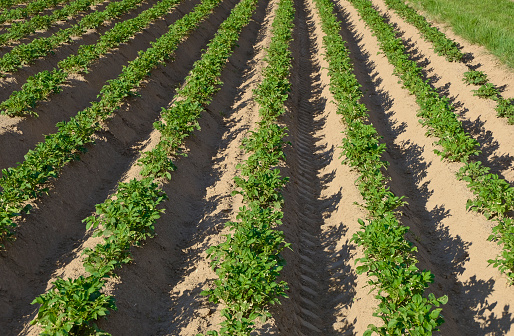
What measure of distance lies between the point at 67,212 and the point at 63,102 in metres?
4.40

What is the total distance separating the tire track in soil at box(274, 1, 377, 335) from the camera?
5.10 metres

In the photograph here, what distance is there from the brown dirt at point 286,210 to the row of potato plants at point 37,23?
229cm

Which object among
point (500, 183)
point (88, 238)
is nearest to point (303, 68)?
point (500, 183)

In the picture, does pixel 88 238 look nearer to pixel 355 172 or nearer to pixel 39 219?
pixel 39 219

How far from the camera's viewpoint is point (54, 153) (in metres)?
7.29

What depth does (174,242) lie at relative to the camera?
6355 millimetres

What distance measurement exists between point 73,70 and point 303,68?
7.73 m

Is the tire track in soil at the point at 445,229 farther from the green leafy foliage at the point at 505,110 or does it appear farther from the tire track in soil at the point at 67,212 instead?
the tire track in soil at the point at 67,212

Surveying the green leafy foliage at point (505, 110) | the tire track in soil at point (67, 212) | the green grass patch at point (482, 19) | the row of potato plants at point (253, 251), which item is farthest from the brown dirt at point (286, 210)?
the green grass patch at point (482, 19)

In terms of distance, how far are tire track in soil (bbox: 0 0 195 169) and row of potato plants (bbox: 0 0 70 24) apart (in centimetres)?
411

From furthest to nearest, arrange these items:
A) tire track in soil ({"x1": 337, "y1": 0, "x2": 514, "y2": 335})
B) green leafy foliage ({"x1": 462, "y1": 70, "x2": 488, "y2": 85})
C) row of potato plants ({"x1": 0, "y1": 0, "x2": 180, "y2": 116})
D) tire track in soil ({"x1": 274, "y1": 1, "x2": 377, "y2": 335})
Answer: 1. green leafy foliage ({"x1": 462, "y1": 70, "x2": 488, "y2": 85})
2. row of potato plants ({"x1": 0, "y1": 0, "x2": 180, "y2": 116})
3. tire track in soil ({"x1": 337, "y1": 0, "x2": 514, "y2": 335})
4. tire track in soil ({"x1": 274, "y1": 1, "x2": 377, "y2": 335})

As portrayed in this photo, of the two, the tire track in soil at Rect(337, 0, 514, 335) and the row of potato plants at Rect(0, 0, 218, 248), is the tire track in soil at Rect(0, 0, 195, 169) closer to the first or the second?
the row of potato plants at Rect(0, 0, 218, 248)

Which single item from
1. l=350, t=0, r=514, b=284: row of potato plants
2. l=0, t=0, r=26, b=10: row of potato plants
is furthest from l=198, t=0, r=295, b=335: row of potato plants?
l=0, t=0, r=26, b=10: row of potato plants

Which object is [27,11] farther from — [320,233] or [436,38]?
[320,233]
